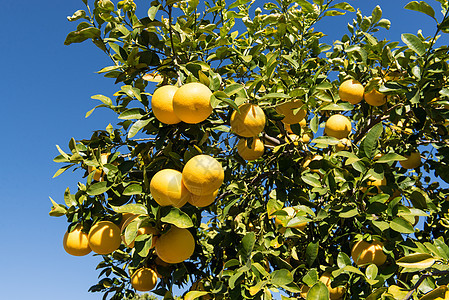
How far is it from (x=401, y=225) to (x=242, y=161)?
1.02m

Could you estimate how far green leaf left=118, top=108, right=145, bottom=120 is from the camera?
1985 mm

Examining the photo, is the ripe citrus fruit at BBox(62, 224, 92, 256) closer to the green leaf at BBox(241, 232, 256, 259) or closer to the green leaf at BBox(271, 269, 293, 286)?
the green leaf at BBox(241, 232, 256, 259)

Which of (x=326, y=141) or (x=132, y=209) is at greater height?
(x=326, y=141)

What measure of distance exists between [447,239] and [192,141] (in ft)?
5.95

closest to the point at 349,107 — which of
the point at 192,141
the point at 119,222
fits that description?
the point at 192,141

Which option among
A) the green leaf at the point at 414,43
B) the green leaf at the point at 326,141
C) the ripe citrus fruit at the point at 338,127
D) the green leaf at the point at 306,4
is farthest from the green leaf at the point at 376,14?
the green leaf at the point at 326,141

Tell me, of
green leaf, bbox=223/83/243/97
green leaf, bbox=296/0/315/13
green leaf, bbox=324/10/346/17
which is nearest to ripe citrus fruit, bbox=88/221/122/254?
green leaf, bbox=223/83/243/97

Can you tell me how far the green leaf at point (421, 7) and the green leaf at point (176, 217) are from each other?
5.40 feet

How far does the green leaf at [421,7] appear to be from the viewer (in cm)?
207

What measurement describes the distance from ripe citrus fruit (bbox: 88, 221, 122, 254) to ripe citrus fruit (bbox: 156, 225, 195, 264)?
1.00 ft

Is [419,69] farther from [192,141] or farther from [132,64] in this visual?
[132,64]

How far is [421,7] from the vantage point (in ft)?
6.83

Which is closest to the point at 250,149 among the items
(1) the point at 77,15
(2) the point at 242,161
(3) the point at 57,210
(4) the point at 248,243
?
(2) the point at 242,161

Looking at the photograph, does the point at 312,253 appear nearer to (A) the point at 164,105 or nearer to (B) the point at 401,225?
(B) the point at 401,225
